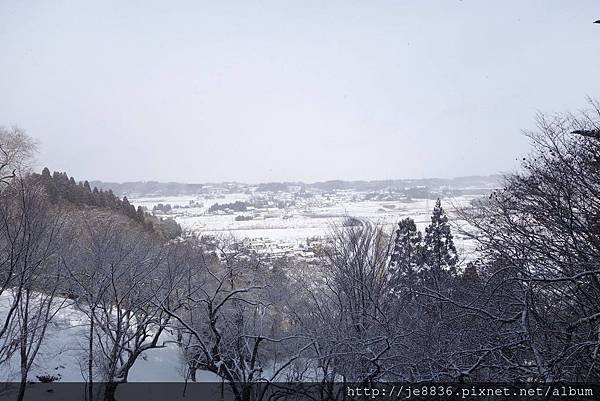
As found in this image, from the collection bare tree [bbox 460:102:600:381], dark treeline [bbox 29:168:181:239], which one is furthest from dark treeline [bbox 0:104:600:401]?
dark treeline [bbox 29:168:181:239]

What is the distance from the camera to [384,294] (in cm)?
1434

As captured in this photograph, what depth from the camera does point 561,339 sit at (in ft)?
17.6

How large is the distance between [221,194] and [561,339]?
55815 mm

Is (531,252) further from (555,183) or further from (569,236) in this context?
(555,183)

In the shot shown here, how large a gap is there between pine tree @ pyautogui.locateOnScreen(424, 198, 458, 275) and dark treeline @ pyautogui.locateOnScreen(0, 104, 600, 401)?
81 millimetres

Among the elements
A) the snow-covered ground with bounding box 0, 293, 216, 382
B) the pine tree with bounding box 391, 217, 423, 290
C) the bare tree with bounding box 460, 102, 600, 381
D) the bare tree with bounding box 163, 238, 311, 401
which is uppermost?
the bare tree with bounding box 460, 102, 600, 381

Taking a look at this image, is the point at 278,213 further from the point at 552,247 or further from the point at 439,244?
the point at 552,247

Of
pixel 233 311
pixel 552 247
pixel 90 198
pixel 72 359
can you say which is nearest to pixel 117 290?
pixel 233 311

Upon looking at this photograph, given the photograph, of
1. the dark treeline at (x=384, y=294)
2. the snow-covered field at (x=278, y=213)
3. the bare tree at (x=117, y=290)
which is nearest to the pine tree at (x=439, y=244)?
the dark treeline at (x=384, y=294)

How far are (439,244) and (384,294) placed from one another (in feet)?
20.3

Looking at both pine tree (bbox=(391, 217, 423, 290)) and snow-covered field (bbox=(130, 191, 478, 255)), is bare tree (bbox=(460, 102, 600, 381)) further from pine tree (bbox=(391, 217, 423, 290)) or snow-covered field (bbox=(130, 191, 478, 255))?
snow-covered field (bbox=(130, 191, 478, 255))

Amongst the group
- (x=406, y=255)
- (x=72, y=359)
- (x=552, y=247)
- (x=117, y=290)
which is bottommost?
(x=72, y=359)

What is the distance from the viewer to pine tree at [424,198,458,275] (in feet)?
61.3

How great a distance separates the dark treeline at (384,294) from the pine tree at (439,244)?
0.08m
